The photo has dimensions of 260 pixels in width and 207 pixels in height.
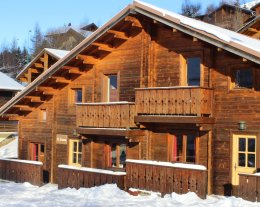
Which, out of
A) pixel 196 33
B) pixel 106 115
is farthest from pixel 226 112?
pixel 106 115

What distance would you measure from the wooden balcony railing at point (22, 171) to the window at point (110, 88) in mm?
4245

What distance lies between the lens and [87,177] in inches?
732

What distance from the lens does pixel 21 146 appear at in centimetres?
2481

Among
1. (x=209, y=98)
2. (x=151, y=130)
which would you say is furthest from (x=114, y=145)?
(x=209, y=98)

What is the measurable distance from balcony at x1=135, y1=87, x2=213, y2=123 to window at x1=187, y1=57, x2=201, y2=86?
3.29 feet

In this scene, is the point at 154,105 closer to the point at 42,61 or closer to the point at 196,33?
the point at 196,33

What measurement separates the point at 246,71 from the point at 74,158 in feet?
32.2

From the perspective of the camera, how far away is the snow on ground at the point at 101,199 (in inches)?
592

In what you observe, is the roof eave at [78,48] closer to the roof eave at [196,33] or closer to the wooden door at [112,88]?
the roof eave at [196,33]

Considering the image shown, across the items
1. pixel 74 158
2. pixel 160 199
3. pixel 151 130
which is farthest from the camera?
pixel 74 158

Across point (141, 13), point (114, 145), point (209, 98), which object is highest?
point (141, 13)

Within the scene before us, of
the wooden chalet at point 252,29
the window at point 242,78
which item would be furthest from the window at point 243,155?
the wooden chalet at point 252,29

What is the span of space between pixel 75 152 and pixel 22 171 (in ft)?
8.52

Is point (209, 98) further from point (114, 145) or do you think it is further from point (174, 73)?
point (114, 145)
